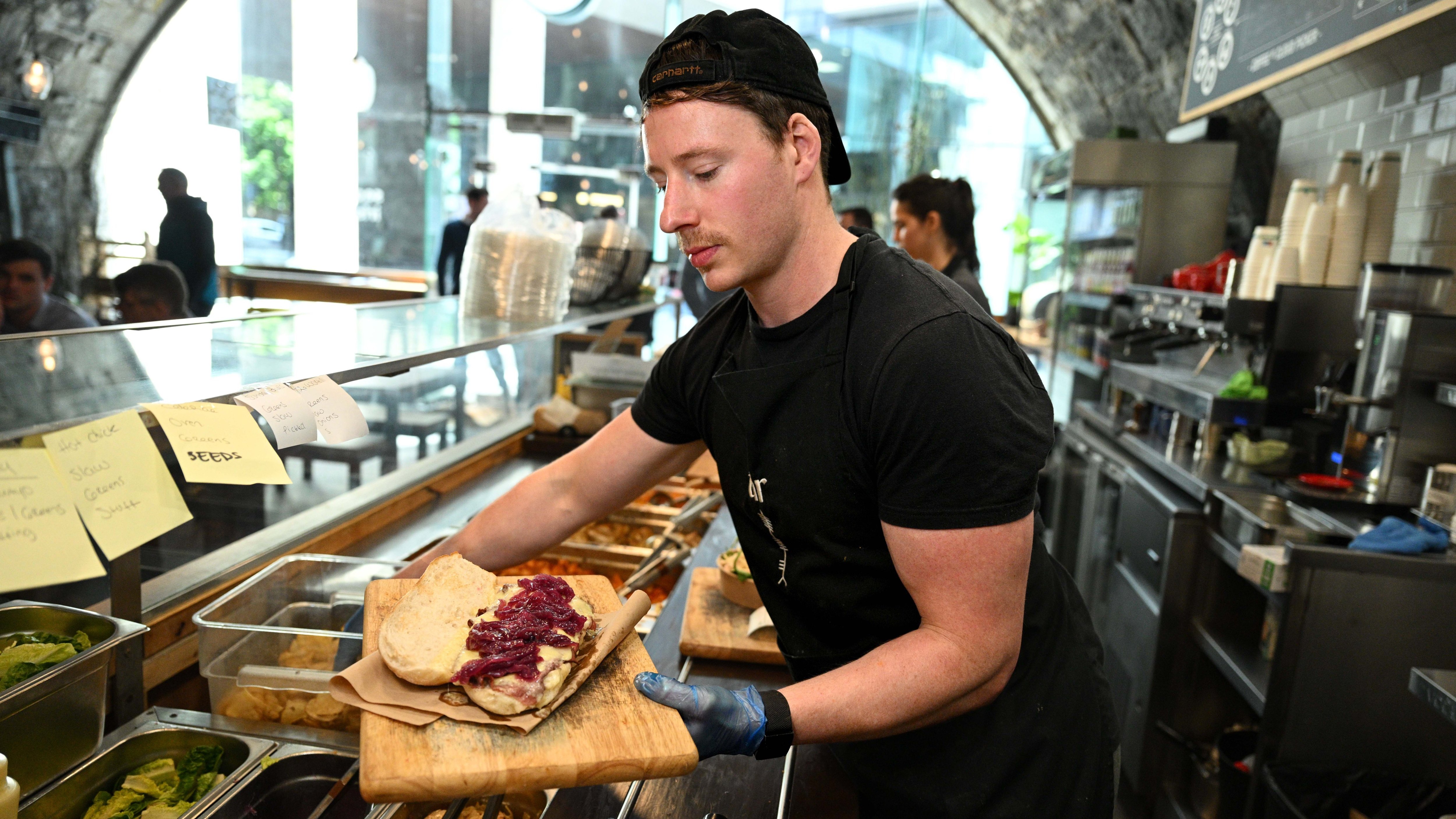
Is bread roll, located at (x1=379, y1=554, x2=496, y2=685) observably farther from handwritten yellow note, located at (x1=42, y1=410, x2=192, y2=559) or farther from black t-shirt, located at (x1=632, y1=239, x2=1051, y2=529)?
black t-shirt, located at (x1=632, y1=239, x2=1051, y2=529)

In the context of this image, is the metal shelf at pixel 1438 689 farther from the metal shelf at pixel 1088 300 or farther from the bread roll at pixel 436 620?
the metal shelf at pixel 1088 300

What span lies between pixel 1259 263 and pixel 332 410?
3.47 metres

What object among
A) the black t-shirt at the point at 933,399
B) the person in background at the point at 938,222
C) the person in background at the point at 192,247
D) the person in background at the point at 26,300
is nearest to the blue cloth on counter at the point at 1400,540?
the black t-shirt at the point at 933,399

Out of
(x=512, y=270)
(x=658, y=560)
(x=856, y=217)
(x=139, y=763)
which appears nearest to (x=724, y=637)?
(x=658, y=560)

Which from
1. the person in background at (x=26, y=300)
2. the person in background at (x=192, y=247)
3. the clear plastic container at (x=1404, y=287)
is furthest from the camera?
the person in background at (x=192, y=247)

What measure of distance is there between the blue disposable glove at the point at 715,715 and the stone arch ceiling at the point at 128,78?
5.14 metres

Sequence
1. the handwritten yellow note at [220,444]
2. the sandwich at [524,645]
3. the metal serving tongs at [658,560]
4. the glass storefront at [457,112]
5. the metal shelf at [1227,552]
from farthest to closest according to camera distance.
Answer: the glass storefront at [457,112]
the metal shelf at [1227,552]
the metal serving tongs at [658,560]
the handwritten yellow note at [220,444]
the sandwich at [524,645]

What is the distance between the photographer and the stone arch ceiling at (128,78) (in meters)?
5.48

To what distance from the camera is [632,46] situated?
10.1 metres

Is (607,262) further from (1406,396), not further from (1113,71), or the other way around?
(1113,71)

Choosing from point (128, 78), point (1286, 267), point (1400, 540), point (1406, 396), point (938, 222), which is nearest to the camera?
point (1400, 540)

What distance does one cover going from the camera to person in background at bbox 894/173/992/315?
408cm

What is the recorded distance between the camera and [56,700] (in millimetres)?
1127

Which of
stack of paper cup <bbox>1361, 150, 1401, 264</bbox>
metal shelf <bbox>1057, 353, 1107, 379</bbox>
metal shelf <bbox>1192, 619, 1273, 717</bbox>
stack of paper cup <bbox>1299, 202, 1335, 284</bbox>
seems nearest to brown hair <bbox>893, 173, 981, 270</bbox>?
stack of paper cup <bbox>1299, 202, 1335, 284</bbox>
